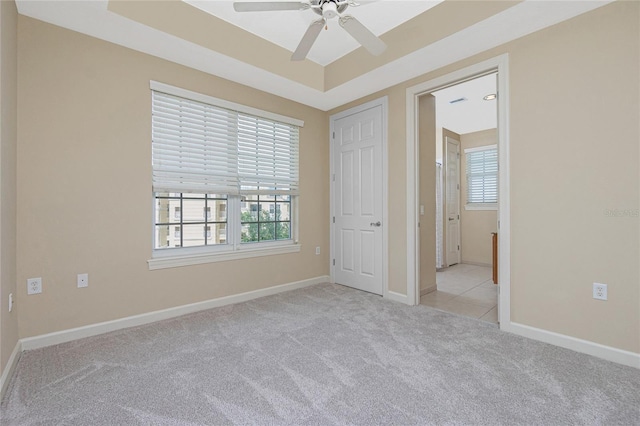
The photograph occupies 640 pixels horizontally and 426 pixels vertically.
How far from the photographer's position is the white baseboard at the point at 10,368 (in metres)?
1.70

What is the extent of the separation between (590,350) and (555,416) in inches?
40.5

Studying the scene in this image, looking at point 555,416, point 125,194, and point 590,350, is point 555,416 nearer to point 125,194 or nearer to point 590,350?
point 590,350

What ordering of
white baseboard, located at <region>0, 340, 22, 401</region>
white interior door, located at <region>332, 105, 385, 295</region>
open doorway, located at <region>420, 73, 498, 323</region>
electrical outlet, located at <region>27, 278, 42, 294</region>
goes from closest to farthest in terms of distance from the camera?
white baseboard, located at <region>0, 340, 22, 401</region> → electrical outlet, located at <region>27, 278, 42, 294</region> → white interior door, located at <region>332, 105, 385, 295</region> → open doorway, located at <region>420, 73, 498, 323</region>

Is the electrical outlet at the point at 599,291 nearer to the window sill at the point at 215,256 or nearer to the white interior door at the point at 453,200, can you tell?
the window sill at the point at 215,256

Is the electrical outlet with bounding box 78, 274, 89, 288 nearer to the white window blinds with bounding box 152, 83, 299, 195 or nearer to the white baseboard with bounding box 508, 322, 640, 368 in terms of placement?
the white window blinds with bounding box 152, 83, 299, 195

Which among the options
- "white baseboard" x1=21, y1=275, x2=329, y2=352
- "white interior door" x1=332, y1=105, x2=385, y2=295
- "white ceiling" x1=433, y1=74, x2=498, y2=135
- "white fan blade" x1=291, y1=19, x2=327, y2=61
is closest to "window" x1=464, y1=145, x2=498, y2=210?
"white ceiling" x1=433, y1=74, x2=498, y2=135

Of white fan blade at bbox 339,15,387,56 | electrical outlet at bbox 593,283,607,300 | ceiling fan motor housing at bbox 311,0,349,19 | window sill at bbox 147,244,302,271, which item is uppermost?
ceiling fan motor housing at bbox 311,0,349,19

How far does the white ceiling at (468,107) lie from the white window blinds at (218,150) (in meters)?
2.21

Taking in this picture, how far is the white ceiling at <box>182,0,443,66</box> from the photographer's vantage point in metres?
2.62

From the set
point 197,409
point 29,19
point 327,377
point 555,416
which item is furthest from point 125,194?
point 555,416

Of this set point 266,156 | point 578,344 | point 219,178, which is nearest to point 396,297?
point 578,344

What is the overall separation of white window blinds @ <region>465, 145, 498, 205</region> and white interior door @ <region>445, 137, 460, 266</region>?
26 cm

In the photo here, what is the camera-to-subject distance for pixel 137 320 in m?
2.75

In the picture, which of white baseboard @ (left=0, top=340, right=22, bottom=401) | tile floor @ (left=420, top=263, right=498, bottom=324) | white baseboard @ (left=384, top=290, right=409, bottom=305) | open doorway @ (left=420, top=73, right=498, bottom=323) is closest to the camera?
white baseboard @ (left=0, top=340, right=22, bottom=401)
